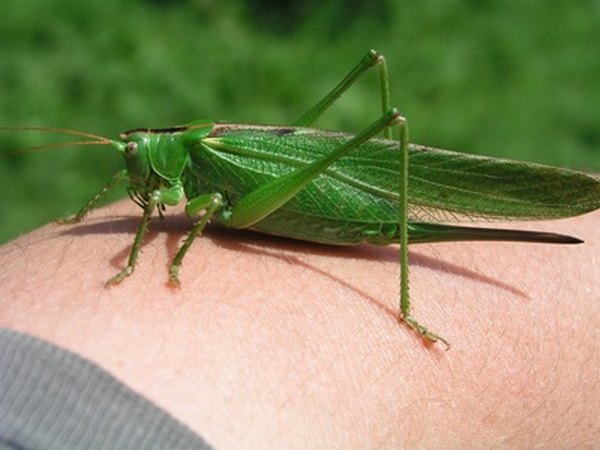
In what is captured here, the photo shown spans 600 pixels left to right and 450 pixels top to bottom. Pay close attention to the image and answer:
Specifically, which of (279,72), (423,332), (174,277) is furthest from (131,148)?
(279,72)

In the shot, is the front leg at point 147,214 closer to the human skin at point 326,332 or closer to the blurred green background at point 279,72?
the human skin at point 326,332

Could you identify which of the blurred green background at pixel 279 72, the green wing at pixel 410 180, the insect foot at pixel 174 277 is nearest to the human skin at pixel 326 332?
the insect foot at pixel 174 277

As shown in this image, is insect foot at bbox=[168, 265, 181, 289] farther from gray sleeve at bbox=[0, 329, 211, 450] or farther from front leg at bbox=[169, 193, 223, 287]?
gray sleeve at bbox=[0, 329, 211, 450]

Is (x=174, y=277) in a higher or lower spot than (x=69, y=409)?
higher

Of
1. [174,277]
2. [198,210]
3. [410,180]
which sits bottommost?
[174,277]

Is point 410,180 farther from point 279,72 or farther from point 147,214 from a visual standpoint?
point 279,72
